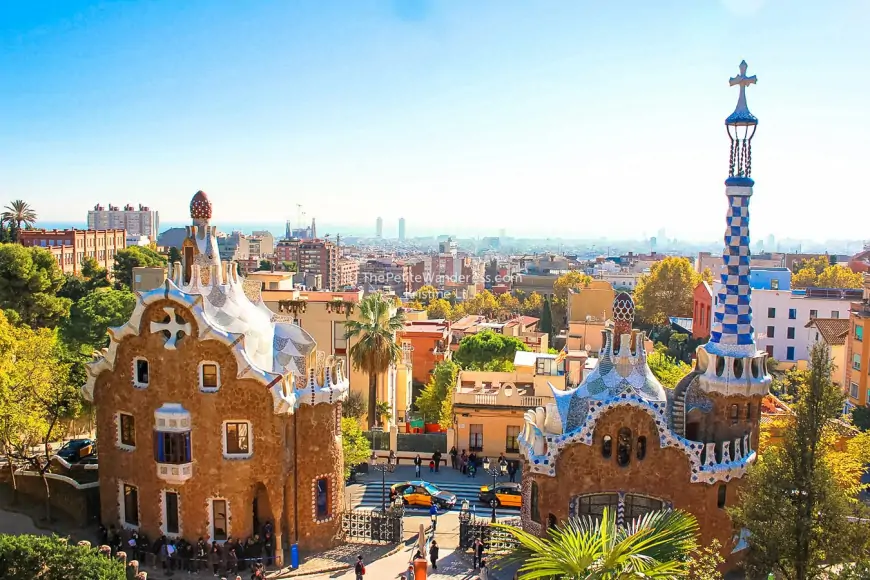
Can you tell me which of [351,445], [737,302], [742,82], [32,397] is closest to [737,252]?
[737,302]

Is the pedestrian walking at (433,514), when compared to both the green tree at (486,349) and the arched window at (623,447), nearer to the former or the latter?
the arched window at (623,447)

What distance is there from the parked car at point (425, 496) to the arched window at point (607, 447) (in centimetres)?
1102

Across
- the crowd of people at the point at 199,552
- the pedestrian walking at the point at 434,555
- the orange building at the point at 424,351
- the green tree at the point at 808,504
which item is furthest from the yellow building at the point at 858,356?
the crowd of people at the point at 199,552

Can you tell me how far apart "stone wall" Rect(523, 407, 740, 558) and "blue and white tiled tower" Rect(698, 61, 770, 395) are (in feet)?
11.2

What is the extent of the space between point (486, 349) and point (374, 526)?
32335 millimetres

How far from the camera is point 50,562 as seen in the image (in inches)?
786

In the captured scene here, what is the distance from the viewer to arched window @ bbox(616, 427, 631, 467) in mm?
25672

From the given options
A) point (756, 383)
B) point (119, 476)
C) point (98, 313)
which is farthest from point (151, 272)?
point (756, 383)

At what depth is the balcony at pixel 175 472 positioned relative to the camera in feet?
88.0

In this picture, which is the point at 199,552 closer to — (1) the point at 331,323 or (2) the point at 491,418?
(2) the point at 491,418

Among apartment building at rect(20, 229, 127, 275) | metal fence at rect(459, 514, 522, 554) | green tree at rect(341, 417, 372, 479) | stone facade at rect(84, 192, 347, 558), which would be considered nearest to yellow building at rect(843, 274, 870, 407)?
metal fence at rect(459, 514, 522, 554)

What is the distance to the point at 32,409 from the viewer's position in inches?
1231

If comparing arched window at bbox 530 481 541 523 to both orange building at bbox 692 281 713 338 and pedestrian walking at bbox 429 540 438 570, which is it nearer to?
pedestrian walking at bbox 429 540 438 570

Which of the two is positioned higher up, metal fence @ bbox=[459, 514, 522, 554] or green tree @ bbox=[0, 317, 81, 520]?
green tree @ bbox=[0, 317, 81, 520]
